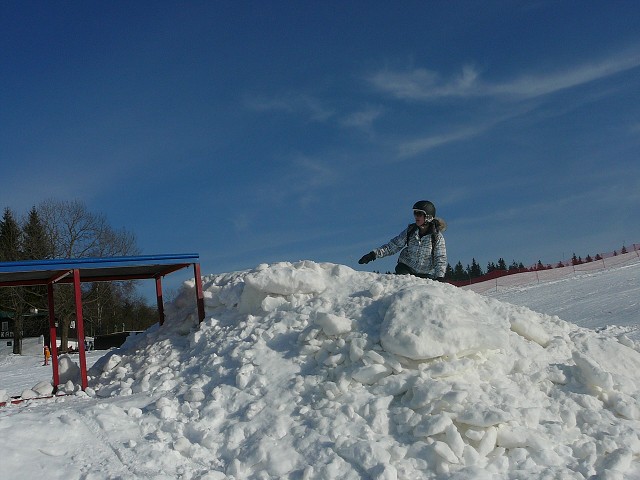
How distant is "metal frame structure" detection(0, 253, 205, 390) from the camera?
706 cm

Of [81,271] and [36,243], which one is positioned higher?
[36,243]

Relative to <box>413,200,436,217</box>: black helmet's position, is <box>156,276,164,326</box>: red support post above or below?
below

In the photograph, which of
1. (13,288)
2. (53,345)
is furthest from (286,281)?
(13,288)

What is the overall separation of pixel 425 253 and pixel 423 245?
0.10 meters

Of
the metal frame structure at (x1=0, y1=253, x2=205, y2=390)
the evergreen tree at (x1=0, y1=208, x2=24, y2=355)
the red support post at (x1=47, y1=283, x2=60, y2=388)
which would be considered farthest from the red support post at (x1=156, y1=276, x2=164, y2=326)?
the evergreen tree at (x1=0, y1=208, x2=24, y2=355)

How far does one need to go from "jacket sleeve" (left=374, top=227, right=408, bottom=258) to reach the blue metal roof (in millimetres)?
2345

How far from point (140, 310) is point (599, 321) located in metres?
38.0

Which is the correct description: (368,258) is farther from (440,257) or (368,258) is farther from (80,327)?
(80,327)

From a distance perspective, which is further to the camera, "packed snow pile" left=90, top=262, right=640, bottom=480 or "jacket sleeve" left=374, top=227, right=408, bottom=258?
"jacket sleeve" left=374, top=227, right=408, bottom=258

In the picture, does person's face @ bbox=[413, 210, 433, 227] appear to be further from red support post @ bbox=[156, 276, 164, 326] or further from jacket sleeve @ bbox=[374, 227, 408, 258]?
red support post @ bbox=[156, 276, 164, 326]

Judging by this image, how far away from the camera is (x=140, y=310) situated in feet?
144

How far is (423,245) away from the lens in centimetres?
750

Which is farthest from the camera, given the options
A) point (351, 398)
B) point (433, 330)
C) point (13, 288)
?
point (13, 288)

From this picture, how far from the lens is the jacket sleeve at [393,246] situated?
768 cm
